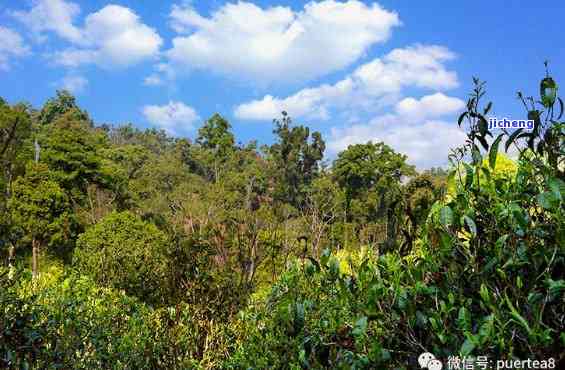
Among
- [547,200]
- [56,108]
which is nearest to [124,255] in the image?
[547,200]

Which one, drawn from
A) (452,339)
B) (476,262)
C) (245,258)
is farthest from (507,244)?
(245,258)

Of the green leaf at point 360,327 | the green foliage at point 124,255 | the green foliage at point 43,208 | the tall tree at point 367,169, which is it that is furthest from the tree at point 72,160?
the green leaf at point 360,327

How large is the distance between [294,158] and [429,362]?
40537 millimetres

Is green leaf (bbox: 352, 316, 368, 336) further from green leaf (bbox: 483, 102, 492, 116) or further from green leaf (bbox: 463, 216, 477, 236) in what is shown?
green leaf (bbox: 483, 102, 492, 116)

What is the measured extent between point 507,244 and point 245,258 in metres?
6.65

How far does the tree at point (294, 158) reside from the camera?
4100cm

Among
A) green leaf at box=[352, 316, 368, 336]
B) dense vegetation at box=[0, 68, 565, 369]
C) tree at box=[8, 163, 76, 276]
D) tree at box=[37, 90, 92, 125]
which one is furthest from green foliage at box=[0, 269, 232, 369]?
tree at box=[37, 90, 92, 125]

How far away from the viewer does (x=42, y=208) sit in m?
20.8

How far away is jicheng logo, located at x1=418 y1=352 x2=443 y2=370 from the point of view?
1.08 meters

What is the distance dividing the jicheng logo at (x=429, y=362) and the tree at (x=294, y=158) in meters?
39.3

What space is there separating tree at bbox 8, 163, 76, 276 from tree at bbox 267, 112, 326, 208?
20488 mm

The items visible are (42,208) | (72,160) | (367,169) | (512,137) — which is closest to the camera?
(512,137)

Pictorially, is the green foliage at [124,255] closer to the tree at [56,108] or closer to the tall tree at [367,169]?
the tall tree at [367,169]

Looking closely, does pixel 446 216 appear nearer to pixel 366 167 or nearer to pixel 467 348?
pixel 467 348
